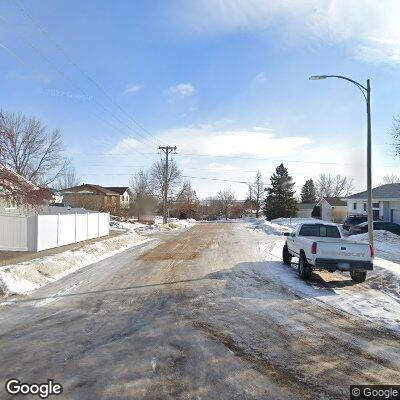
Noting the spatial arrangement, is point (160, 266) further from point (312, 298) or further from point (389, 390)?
point (389, 390)

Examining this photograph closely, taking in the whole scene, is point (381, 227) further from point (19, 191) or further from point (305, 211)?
point (305, 211)

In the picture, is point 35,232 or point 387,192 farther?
point 387,192

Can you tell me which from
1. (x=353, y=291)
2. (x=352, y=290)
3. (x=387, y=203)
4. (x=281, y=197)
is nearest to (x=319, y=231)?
(x=352, y=290)

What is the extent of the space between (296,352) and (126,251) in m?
15.4

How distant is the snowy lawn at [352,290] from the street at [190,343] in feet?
1.55

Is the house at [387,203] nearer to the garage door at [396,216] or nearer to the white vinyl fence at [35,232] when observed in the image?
the garage door at [396,216]

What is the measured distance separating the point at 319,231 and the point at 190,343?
9.31 metres

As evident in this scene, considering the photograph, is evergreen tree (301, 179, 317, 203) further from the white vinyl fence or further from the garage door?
the white vinyl fence

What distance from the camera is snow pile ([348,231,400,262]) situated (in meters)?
20.0

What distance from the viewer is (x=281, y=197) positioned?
74438 millimetres

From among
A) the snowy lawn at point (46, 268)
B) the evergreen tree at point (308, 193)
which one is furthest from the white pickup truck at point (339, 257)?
the evergreen tree at point (308, 193)

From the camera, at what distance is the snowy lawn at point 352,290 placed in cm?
880

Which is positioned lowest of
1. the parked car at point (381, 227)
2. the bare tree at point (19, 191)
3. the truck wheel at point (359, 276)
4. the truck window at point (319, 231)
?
the truck wheel at point (359, 276)

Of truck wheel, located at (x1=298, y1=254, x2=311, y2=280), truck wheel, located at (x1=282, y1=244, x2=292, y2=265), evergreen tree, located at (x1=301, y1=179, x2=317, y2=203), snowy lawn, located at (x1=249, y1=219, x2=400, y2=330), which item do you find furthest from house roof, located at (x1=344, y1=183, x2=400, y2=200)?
evergreen tree, located at (x1=301, y1=179, x2=317, y2=203)
